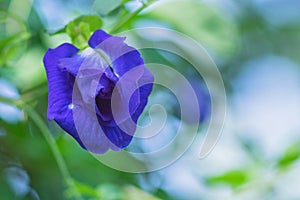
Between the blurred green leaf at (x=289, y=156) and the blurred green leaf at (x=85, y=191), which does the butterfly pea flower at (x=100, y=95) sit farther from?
the blurred green leaf at (x=289, y=156)

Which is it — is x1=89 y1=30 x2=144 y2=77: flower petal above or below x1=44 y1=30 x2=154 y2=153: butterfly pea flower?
above

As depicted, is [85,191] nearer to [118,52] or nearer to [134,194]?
[134,194]

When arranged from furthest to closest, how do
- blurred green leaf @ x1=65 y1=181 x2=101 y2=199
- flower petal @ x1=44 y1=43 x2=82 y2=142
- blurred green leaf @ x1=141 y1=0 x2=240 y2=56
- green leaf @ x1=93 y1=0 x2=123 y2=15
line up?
blurred green leaf @ x1=141 y1=0 x2=240 y2=56 < blurred green leaf @ x1=65 y1=181 x2=101 y2=199 < green leaf @ x1=93 y1=0 x2=123 y2=15 < flower petal @ x1=44 y1=43 x2=82 y2=142

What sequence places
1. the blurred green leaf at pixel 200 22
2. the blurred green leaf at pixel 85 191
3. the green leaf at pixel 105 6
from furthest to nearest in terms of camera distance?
1. the blurred green leaf at pixel 200 22
2. the blurred green leaf at pixel 85 191
3. the green leaf at pixel 105 6

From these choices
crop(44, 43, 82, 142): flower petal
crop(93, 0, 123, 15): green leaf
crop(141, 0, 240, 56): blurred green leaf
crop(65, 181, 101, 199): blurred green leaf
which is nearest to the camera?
crop(44, 43, 82, 142): flower petal

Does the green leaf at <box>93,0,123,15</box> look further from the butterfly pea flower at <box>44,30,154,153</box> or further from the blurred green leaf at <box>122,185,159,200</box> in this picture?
the blurred green leaf at <box>122,185,159,200</box>

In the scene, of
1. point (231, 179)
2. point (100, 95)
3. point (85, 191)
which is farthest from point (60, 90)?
point (231, 179)

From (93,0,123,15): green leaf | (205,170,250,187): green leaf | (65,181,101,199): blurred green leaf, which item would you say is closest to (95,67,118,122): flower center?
(93,0,123,15): green leaf

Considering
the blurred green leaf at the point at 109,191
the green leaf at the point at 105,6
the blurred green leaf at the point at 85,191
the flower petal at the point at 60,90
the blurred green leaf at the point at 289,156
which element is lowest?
the flower petal at the point at 60,90

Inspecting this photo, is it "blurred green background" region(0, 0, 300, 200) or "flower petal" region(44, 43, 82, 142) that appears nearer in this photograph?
"flower petal" region(44, 43, 82, 142)

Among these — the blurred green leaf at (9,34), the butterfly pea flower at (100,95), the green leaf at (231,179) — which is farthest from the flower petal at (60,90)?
the green leaf at (231,179)
